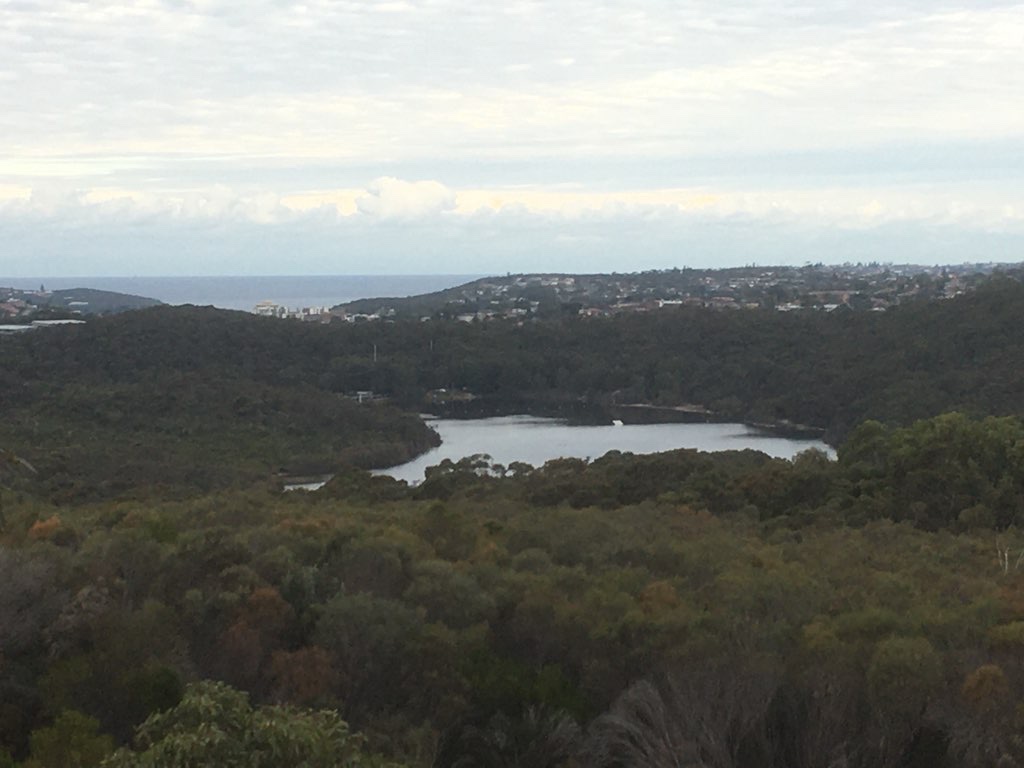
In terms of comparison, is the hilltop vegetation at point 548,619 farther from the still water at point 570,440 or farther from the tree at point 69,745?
the still water at point 570,440

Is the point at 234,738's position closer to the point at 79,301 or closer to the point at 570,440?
the point at 570,440

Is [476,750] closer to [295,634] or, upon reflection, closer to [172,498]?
[295,634]

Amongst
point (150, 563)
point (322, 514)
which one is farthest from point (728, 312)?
point (150, 563)

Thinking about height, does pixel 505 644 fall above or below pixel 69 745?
below

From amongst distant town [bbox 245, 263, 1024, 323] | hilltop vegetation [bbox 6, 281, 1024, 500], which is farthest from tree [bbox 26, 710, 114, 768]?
distant town [bbox 245, 263, 1024, 323]

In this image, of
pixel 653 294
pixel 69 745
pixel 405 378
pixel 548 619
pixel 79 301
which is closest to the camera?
pixel 69 745

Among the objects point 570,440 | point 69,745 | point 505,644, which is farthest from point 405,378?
point 69,745

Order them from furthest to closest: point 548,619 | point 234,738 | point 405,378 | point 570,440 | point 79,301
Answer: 1. point 79,301
2. point 405,378
3. point 570,440
4. point 548,619
5. point 234,738
